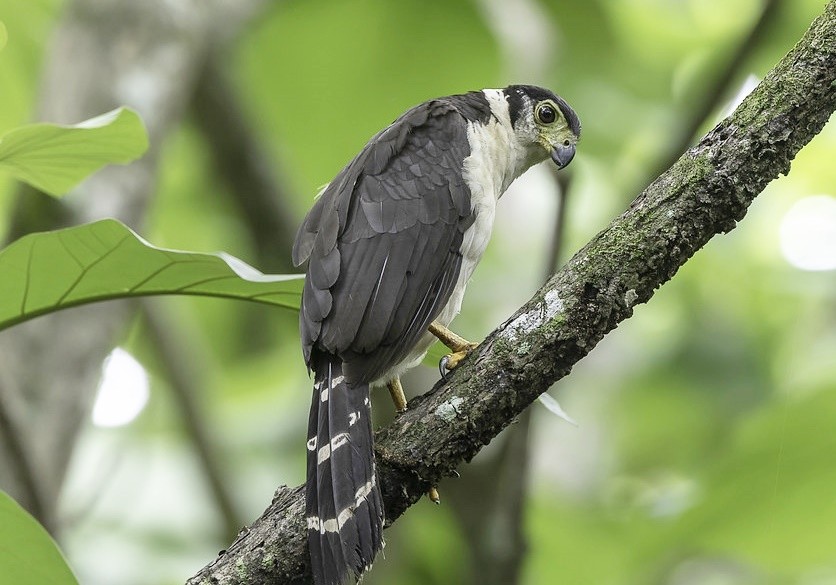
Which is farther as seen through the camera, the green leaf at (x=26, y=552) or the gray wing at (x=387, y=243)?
the gray wing at (x=387, y=243)

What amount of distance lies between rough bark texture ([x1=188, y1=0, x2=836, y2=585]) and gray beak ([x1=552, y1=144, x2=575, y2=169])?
1.48 metres

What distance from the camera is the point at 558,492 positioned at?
4969 mm

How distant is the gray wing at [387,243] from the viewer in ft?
9.04

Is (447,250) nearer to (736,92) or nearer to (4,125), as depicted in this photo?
(736,92)

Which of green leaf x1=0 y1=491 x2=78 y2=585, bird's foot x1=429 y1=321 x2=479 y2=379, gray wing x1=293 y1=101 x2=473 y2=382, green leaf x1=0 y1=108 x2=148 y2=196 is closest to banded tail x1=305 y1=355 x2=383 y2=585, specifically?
gray wing x1=293 y1=101 x2=473 y2=382

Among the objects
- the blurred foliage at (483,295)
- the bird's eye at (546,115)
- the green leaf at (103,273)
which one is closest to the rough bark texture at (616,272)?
the green leaf at (103,273)

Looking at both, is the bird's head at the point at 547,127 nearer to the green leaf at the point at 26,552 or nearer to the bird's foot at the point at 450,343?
the bird's foot at the point at 450,343

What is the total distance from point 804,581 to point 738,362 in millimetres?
1236

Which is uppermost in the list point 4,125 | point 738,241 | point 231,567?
point 4,125

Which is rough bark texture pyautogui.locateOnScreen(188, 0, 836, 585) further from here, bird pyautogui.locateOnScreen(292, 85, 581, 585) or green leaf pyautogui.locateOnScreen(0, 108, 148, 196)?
green leaf pyautogui.locateOnScreen(0, 108, 148, 196)

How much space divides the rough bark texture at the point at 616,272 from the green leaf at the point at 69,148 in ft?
3.38

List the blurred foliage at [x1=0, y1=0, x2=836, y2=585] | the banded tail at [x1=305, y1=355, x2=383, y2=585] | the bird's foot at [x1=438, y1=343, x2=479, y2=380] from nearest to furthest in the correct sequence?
the banded tail at [x1=305, y1=355, x2=383, y2=585] < the bird's foot at [x1=438, y1=343, x2=479, y2=380] < the blurred foliage at [x1=0, y1=0, x2=836, y2=585]

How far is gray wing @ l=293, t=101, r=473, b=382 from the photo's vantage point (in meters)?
2.75

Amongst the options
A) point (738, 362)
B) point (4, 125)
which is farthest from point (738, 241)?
point (4, 125)
